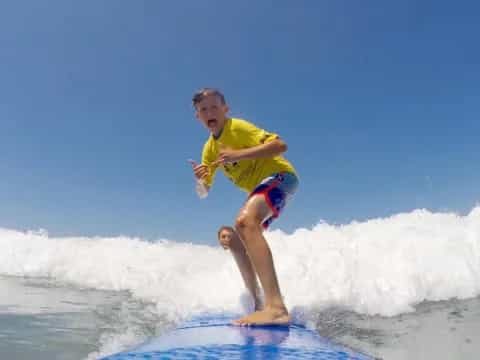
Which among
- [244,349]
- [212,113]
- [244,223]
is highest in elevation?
[212,113]

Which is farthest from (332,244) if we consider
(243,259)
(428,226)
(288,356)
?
(288,356)

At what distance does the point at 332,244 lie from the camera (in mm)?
7582

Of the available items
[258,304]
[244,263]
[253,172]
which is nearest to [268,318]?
[258,304]

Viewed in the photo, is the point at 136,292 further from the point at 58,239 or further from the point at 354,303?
the point at 58,239

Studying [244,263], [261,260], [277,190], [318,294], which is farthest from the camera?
[318,294]

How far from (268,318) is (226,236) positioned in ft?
3.61

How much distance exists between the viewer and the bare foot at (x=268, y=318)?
252cm

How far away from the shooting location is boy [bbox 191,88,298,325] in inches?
108

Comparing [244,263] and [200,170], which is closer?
[200,170]

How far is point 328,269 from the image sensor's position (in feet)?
18.2

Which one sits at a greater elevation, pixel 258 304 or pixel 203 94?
pixel 203 94

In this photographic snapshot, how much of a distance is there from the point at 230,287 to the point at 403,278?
7.79 ft

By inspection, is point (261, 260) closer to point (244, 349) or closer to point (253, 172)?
point (253, 172)

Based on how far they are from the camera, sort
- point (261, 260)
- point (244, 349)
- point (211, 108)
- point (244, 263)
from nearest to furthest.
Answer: point (244, 349) < point (261, 260) < point (211, 108) < point (244, 263)
